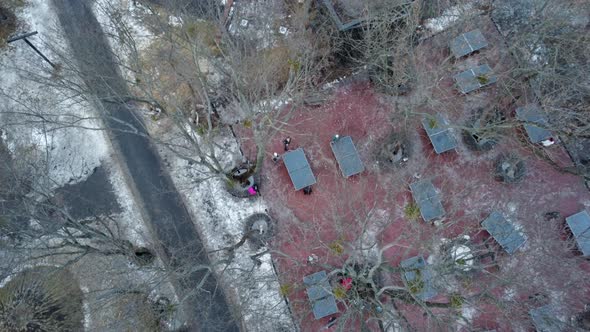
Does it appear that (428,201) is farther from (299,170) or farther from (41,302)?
(41,302)

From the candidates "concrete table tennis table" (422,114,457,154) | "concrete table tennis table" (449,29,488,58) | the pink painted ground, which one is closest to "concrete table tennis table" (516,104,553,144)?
the pink painted ground

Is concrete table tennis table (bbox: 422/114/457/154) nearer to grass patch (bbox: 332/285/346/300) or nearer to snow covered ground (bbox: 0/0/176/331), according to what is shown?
grass patch (bbox: 332/285/346/300)

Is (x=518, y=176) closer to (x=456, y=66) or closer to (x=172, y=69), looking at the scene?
(x=456, y=66)

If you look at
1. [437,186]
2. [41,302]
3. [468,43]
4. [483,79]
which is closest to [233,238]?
[41,302]

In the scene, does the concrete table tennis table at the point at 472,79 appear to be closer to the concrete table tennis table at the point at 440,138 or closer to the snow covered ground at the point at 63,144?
the concrete table tennis table at the point at 440,138

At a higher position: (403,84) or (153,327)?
(403,84)

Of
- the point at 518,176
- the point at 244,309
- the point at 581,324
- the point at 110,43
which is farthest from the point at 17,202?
the point at 581,324
